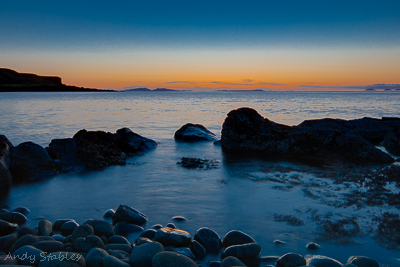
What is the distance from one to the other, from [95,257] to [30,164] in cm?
567

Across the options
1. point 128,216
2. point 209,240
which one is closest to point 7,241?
point 128,216

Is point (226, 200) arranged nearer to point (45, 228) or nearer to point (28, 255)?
point (45, 228)

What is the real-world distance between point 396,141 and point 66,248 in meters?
12.9

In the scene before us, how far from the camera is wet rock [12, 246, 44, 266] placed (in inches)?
140

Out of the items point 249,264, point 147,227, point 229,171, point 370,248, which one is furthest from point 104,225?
point 229,171

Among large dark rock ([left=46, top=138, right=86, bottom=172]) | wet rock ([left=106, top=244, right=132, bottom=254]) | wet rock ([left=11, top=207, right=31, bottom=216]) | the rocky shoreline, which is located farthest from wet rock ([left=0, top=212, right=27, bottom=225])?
large dark rock ([left=46, top=138, right=86, bottom=172])

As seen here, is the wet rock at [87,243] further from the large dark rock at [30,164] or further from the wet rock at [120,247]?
the large dark rock at [30,164]

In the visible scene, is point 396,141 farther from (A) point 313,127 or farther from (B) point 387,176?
(B) point 387,176

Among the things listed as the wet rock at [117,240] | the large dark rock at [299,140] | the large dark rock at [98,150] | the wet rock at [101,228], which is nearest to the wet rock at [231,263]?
the wet rock at [117,240]

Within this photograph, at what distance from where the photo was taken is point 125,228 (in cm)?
486

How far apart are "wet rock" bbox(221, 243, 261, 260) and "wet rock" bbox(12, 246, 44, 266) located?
2401 mm

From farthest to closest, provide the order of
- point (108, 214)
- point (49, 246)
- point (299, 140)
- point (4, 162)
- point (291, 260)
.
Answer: point (299, 140), point (4, 162), point (108, 214), point (49, 246), point (291, 260)

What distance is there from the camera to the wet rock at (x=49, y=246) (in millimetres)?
3857

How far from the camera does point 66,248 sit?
3.95 m
